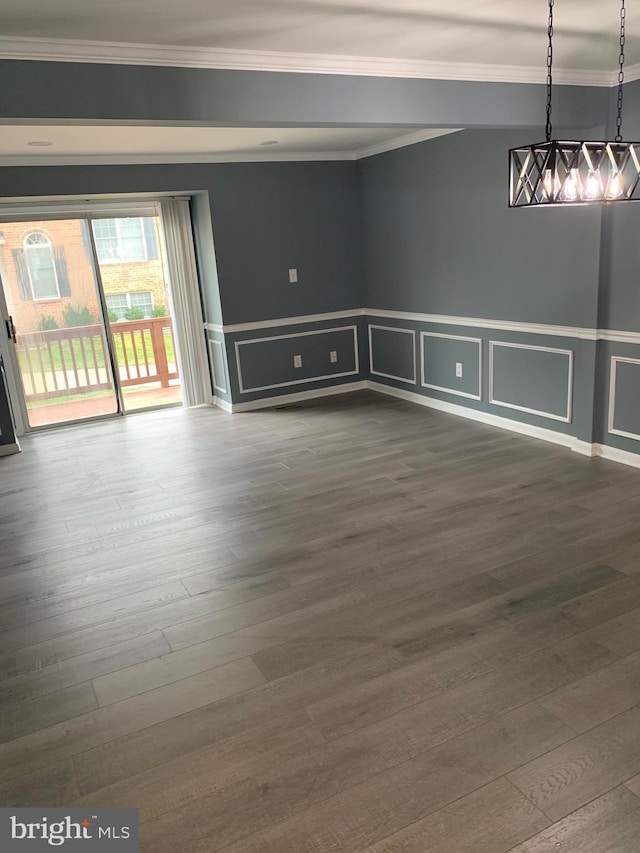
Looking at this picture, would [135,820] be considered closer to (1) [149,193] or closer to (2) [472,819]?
(2) [472,819]

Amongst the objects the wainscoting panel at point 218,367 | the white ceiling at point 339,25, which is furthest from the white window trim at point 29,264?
the white ceiling at point 339,25

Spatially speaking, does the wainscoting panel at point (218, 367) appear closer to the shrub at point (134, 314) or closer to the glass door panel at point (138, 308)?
the glass door panel at point (138, 308)

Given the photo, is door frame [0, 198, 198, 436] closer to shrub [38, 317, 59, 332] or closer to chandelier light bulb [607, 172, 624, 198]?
shrub [38, 317, 59, 332]

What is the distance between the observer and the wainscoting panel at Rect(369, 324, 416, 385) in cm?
638

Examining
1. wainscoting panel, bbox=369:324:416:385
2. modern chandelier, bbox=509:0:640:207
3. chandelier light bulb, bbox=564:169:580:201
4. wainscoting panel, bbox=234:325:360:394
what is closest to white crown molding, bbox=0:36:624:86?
modern chandelier, bbox=509:0:640:207

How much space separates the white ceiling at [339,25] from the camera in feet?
8.07

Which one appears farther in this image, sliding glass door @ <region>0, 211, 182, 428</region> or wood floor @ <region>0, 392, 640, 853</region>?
sliding glass door @ <region>0, 211, 182, 428</region>

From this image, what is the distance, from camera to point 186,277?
6602 mm

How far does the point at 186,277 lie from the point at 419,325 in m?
2.45

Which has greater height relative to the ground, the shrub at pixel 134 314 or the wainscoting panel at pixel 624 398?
the shrub at pixel 134 314

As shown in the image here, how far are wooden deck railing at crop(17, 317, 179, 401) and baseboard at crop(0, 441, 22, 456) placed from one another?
83cm

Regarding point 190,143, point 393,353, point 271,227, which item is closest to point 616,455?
point 393,353

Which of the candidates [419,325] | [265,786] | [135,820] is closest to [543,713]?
[265,786]

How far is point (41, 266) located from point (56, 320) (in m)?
0.52
